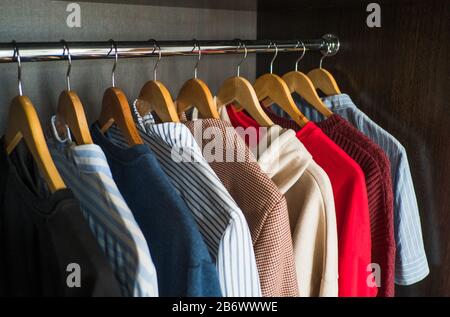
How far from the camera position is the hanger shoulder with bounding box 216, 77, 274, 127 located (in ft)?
2.64

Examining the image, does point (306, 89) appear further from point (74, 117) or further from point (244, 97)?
point (74, 117)

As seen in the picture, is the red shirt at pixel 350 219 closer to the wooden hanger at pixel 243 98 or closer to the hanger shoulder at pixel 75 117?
the wooden hanger at pixel 243 98

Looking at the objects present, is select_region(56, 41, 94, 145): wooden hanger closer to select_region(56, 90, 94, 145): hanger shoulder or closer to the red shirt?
select_region(56, 90, 94, 145): hanger shoulder

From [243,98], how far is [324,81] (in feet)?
0.68

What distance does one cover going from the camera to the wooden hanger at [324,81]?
0.94 m

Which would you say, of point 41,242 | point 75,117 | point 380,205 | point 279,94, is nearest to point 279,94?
point 279,94

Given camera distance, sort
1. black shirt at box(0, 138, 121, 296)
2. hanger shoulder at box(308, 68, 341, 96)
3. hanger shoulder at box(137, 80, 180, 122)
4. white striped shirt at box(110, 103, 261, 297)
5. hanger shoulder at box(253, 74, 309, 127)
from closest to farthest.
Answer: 1. black shirt at box(0, 138, 121, 296)
2. white striped shirt at box(110, 103, 261, 297)
3. hanger shoulder at box(137, 80, 180, 122)
4. hanger shoulder at box(253, 74, 309, 127)
5. hanger shoulder at box(308, 68, 341, 96)

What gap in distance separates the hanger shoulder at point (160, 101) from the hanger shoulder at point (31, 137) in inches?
6.9

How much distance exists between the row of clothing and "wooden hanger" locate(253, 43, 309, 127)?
0.08 feet

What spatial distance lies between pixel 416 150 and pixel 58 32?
0.65 meters

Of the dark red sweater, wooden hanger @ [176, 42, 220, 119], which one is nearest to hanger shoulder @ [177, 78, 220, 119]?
wooden hanger @ [176, 42, 220, 119]

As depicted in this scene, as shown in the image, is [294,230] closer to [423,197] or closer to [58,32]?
[423,197]

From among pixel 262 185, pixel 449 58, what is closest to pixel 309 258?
pixel 262 185

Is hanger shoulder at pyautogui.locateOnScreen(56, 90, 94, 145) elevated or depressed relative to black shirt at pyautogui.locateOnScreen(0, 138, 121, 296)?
elevated
